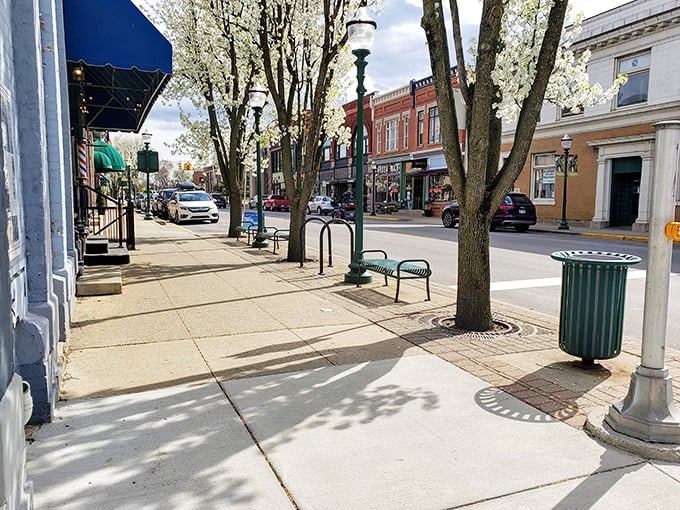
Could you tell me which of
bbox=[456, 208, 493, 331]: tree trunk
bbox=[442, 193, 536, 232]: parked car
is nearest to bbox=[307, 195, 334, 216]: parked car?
bbox=[442, 193, 536, 232]: parked car

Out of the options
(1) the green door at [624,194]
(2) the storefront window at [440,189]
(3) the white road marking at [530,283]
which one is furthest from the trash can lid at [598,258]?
(2) the storefront window at [440,189]

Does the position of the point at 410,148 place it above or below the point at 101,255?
above

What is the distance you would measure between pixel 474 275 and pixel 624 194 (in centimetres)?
2268

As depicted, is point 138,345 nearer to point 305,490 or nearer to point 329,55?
point 305,490

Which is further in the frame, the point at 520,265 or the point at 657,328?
the point at 520,265

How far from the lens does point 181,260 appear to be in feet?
41.2

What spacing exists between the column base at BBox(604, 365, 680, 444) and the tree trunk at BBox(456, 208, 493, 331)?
9.06 ft

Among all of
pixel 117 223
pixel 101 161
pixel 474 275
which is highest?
pixel 101 161

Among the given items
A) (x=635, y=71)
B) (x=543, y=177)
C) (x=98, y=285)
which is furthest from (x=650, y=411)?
(x=543, y=177)

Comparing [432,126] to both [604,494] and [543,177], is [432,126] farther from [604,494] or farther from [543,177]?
[604,494]

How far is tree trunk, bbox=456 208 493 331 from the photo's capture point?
6426mm

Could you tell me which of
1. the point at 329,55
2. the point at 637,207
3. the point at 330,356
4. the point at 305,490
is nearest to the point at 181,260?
the point at 329,55

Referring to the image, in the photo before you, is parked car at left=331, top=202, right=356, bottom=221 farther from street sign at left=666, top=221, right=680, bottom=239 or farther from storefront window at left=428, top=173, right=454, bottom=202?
street sign at left=666, top=221, right=680, bottom=239

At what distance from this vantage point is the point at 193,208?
27.5 m
